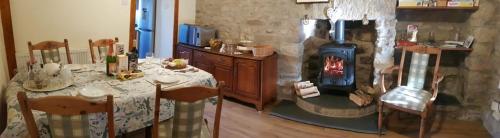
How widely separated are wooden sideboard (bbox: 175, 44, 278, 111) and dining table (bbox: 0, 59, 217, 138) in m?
1.24

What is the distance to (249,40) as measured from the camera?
166 inches

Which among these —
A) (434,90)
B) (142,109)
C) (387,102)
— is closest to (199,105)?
(142,109)

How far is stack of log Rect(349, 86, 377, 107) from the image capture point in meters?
3.50

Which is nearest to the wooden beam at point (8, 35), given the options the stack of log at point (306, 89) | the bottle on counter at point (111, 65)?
the bottle on counter at point (111, 65)

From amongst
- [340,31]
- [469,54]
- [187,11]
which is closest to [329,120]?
[340,31]

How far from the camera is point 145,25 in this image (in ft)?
17.5

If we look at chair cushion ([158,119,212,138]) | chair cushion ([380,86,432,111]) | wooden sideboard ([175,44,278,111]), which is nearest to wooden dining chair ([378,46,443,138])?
chair cushion ([380,86,432,111])

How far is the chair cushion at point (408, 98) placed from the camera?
9.24ft

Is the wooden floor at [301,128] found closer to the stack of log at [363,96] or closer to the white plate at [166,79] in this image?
the stack of log at [363,96]

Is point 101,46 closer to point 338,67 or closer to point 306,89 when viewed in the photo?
point 306,89

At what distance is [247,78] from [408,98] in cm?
169

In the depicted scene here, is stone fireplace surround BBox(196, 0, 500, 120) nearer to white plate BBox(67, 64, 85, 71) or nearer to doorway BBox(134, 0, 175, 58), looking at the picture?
doorway BBox(134, 0, 175, 58)

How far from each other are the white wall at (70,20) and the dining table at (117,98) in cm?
109

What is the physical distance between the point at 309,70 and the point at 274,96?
0.61 m
